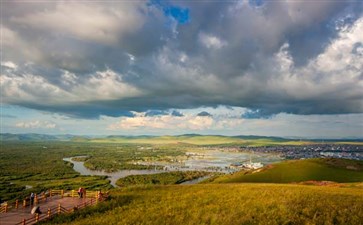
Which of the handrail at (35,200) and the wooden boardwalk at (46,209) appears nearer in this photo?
the wooden boardwalk at (46,209)

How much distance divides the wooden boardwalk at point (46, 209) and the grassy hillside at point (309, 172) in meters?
58.8

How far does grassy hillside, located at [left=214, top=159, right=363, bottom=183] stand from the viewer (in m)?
87.6

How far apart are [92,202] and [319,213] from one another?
27.3 metres

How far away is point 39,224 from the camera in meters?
29.4

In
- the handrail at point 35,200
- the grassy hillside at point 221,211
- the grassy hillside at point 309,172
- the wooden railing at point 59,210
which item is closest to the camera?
the grassy hillside at point 221,211

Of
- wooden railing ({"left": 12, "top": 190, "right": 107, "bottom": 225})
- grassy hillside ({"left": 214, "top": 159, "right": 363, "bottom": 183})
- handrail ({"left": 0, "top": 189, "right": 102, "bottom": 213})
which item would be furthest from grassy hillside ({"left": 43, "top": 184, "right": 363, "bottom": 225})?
grassy hillside ({"left": 214, "top": 159, "right": 363, "bottom": 183})

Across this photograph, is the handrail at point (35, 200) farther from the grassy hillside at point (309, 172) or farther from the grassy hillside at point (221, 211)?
the grassy hillside at point (309, 172)

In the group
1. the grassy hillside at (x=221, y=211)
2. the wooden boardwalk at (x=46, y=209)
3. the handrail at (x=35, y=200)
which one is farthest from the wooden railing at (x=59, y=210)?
the grassy hillside at (x=221, y=211)

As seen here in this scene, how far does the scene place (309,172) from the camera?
9438 centimetres

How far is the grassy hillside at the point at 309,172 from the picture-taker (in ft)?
287

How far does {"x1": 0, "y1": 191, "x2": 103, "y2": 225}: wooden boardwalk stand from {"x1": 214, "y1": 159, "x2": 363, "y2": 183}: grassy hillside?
58816mm

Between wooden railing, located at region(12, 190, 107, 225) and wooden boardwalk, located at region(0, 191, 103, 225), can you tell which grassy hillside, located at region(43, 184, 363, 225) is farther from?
wooden boardwalk, located at region(0, 191, 103, 225)

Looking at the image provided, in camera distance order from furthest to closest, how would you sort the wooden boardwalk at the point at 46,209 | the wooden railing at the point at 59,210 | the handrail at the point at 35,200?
the handrail at the point at 35,200
the wooden boardwalk at the point at 46,209
the wooden railing at the point at 59,210

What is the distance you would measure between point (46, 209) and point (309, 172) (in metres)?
81.4
